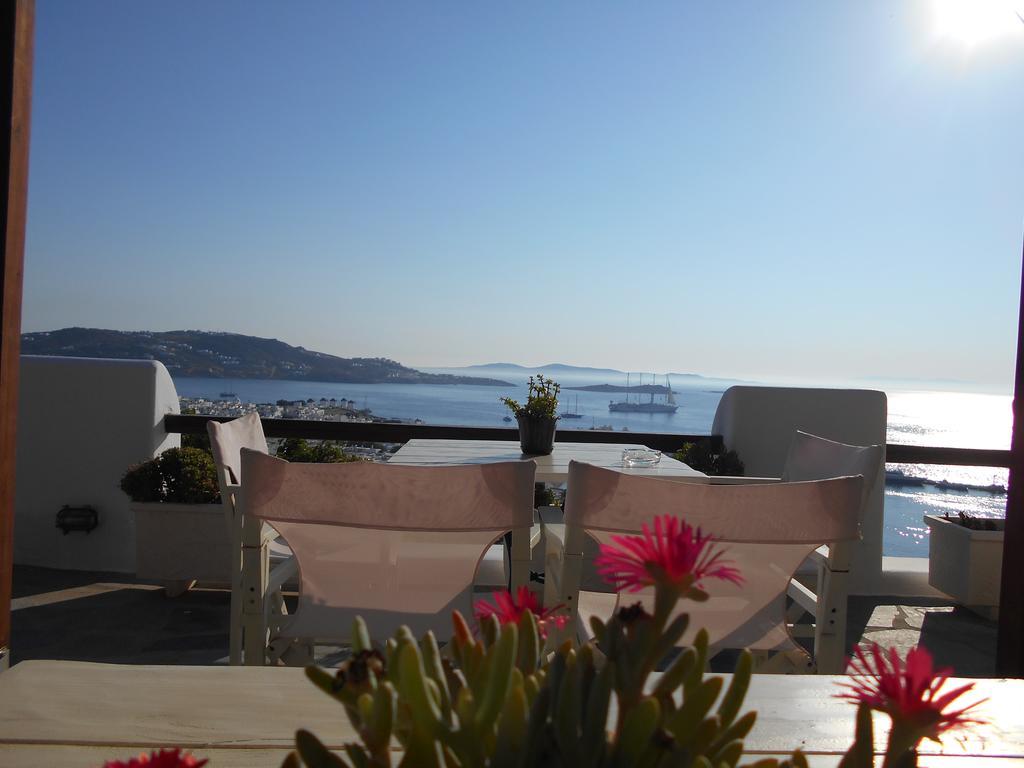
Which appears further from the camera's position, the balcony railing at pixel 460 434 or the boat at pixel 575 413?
the balcony railing at pixel 460 434

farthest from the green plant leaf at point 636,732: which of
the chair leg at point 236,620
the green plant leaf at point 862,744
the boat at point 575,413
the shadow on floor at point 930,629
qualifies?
the boat at point 575,413

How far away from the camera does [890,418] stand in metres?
4.62

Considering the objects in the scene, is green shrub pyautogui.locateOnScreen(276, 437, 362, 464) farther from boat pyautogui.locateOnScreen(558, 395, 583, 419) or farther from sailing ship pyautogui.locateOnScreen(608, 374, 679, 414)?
sailing ship pyautogui.locateOnScreen(608, 374, 679, 414)

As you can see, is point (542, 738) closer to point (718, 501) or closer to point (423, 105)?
point (718, 501)

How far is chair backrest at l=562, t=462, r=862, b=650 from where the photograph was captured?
166 cm

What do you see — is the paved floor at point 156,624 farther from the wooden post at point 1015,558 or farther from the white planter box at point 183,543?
the wooden post at point 1015,558

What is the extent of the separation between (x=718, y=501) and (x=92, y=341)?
5.30 metres

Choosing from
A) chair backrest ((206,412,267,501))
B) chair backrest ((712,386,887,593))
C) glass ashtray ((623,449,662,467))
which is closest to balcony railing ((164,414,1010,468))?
chair backrest ((712,386,887,593))

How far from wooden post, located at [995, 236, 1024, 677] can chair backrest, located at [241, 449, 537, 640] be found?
4.48 ft

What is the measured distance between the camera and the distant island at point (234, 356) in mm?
5547

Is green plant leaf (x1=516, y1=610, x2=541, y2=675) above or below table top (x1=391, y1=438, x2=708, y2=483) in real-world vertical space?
above

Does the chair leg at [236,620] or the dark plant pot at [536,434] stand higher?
the dark plant pot at [536,434]

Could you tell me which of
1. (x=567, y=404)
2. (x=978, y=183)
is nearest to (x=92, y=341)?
(x=567, y=404)

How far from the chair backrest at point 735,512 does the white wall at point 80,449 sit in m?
3.52
